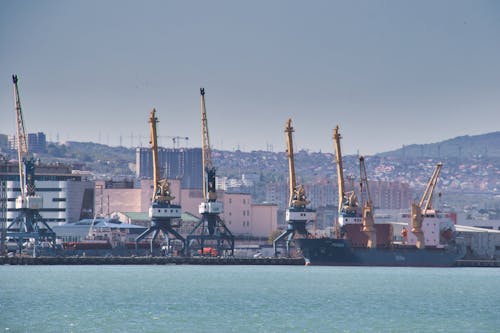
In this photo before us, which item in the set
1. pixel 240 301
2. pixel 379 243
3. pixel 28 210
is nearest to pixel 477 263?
pixel 379 243

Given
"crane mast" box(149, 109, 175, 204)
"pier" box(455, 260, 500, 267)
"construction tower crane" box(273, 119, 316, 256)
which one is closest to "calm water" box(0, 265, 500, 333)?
"crane mast" box(149, 109, 175, 204)

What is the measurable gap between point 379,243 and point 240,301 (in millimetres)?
71977

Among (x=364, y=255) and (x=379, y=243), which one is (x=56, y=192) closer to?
(x=379, y=243)

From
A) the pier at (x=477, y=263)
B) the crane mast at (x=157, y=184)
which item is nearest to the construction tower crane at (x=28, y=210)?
the crane mast at (x=157, y=184)

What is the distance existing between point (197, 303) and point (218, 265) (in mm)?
68738

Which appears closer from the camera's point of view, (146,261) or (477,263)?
(146,261)

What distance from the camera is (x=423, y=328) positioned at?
68812 millimetres

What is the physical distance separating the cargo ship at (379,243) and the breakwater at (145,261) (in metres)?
4.02

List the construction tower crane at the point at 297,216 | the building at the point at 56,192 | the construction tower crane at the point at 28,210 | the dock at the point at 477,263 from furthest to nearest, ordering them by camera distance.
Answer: the building at the point at 56,192
the dock at the point at 477,263
the construction tower crane at the point at 297,216
the construction tower crane at the point at 28,210

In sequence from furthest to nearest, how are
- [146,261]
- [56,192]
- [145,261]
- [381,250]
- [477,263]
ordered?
[56,192] → [477,263] → [381,250] → [145,261] → [146,261]

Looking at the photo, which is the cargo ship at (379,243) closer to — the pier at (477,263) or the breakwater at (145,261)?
the pier at (477,263)

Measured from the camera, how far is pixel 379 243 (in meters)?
156

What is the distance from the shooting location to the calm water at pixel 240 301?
68.8 m

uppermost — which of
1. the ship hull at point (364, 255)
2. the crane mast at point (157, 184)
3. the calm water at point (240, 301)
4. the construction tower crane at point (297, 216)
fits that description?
the crane mast at point (157, 184)
